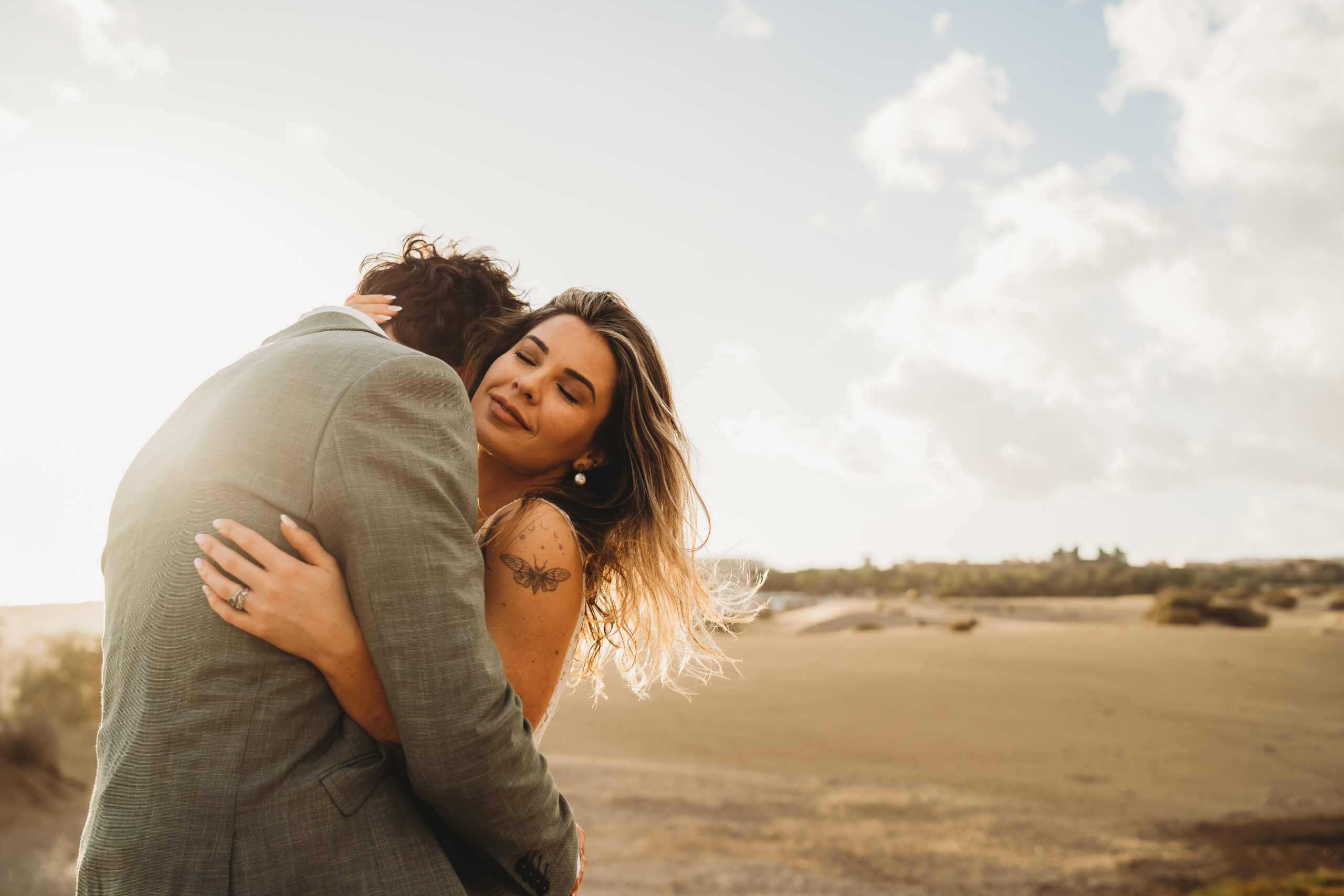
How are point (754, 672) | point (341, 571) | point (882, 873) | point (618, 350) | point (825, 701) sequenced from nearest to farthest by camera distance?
point (341, 571) < point (618, 350) < point (882, 873) < point (825, 701) < point (754, 672)

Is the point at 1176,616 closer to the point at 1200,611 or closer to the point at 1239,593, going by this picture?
the point at 1200,611

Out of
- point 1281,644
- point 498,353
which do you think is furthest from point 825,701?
point 498,353

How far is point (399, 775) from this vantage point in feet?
5.20

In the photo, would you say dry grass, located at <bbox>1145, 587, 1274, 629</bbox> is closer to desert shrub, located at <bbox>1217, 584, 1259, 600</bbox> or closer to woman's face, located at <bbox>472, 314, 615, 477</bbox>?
desert shrub, located at <bbox>1217, 584, 1259, 600</bbox>

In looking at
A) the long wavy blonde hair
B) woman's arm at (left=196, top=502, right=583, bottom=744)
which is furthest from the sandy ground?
woman's arm at (left=196, top=502, right=583, bottom=744)

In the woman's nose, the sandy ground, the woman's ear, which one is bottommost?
the sandy ground

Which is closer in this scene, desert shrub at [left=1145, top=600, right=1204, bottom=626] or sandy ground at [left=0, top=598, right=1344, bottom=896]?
sandy ground at [left=0, top=598, right=1344, bottom=896]

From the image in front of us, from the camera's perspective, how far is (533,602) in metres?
1.99

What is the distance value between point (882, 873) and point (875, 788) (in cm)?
256

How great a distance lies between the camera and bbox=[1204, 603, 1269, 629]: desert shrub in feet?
58.8

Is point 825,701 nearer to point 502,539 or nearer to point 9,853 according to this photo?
point 9,853

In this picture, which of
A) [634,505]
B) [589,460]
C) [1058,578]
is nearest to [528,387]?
[589,460]

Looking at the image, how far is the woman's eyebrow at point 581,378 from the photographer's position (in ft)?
9.04

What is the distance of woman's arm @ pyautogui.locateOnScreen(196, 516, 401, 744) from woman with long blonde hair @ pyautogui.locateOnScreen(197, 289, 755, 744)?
0.43m
